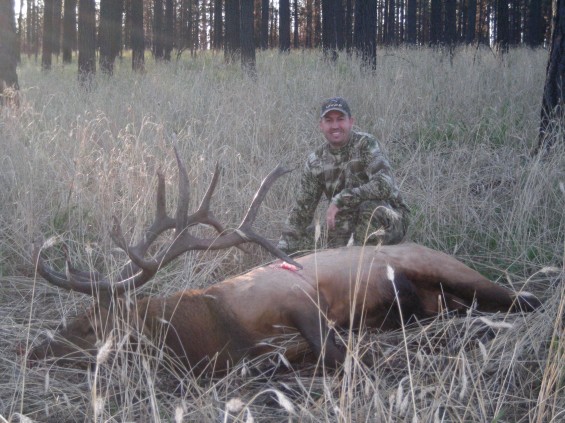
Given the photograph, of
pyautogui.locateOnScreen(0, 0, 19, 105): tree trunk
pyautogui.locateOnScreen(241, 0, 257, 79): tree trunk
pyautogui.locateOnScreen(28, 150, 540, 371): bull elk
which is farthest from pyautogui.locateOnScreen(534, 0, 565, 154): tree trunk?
pyautogui.locateOnScreen(0, 0, 19, 105): tree trunk

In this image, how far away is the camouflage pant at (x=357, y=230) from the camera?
4.63m

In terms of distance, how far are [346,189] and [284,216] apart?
0.81 metres

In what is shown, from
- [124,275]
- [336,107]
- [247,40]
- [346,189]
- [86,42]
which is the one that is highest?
[86,42]

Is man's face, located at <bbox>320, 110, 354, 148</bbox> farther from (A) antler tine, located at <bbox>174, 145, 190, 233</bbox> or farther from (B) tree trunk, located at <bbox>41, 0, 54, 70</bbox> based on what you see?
(B) tree trunk, located at <bbox>41, 0, 54, 70</bbox>

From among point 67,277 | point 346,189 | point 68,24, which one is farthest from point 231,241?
point 68,24

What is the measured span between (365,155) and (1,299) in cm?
247

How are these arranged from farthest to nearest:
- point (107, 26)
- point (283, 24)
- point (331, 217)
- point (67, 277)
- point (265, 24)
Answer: point (265, 24)
point (283, 24)
point (107, 26)
point (331, 217)
point (67, 277)

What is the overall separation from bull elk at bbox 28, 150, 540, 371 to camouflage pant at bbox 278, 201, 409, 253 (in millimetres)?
660

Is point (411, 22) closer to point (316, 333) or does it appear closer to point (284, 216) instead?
point (284, 216)

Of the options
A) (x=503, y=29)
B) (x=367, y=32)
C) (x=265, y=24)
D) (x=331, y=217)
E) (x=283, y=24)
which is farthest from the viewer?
(x=265, y=24)

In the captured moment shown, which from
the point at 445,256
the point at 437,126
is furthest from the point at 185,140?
the point at 445,256

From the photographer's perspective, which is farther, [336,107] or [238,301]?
[336,107]

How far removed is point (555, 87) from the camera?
19.9ft

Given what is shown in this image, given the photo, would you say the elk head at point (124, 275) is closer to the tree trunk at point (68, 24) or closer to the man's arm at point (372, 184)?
the man's arm at point (372, 184)
